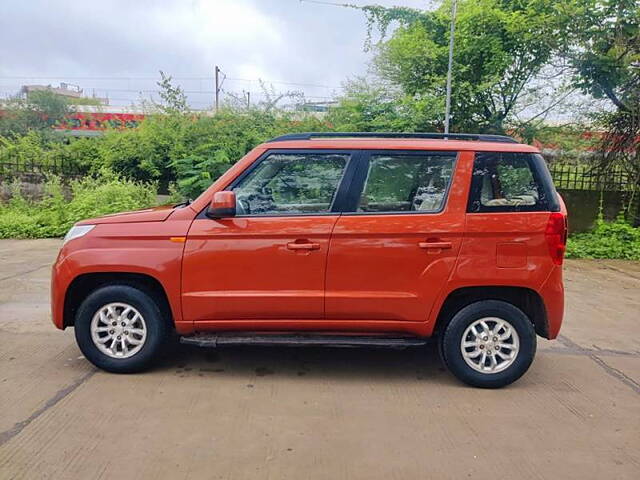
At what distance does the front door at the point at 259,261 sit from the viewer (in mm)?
3945

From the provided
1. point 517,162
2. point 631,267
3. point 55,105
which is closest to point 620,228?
point 631,267

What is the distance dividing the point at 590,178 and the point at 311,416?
11.1m

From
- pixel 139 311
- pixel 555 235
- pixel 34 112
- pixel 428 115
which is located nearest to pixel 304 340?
pixel 139 311

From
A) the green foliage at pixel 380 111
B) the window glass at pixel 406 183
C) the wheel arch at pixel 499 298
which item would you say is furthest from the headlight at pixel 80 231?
the green foliage at pixel 380 111

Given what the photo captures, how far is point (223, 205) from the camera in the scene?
3875mm

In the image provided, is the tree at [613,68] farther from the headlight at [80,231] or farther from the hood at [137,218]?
the headlight at [80,231]

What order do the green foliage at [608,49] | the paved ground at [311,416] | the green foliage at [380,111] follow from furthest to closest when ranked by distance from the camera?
the green foliage at [380,111] → the green foliage at [608,49] → the paved ground at [311,416]

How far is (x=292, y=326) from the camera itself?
4074 mm

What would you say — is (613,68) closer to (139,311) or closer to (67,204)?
(139,311)

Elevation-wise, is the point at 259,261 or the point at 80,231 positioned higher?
the point at 80,231

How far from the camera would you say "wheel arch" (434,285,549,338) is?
4.02m

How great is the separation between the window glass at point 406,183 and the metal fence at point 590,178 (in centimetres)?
929

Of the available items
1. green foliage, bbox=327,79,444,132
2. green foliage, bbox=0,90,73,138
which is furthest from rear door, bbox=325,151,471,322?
green foliage, bbox=0,90,73,138

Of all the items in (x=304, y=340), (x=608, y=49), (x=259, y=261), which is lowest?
(x=304, y=340)
